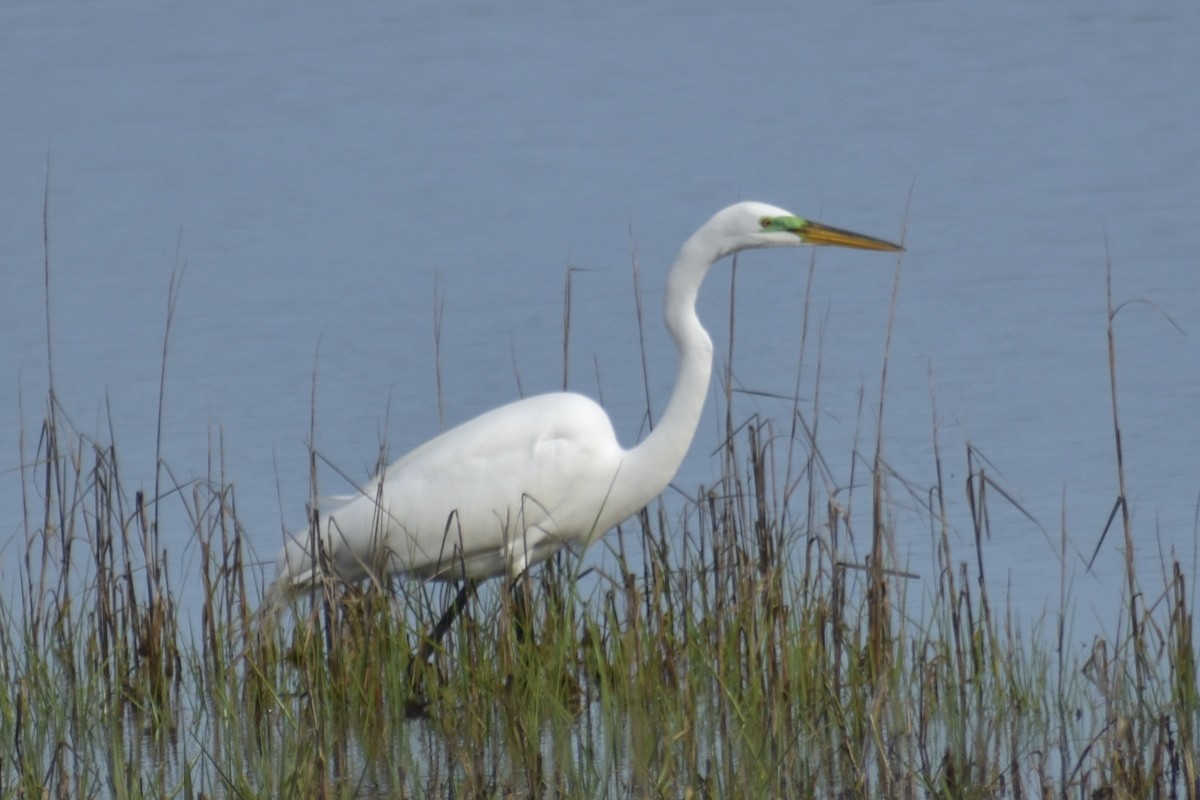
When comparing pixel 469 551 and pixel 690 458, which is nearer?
pixel 469 551

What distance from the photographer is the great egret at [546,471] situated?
4.88 m

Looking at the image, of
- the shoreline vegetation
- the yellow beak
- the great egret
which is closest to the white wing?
the great egret

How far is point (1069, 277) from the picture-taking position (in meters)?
8.54

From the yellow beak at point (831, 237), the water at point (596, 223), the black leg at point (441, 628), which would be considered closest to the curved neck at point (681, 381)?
the yellow beak at point (831, 237)

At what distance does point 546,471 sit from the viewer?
4.97 m

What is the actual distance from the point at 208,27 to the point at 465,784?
12.2 metres

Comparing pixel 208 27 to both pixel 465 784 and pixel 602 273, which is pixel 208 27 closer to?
pixel 602 273

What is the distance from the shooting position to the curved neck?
488 cm

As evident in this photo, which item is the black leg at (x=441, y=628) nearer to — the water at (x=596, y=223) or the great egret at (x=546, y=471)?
the great egret at (x=546, y=471)

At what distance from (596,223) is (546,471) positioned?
15.8 feet

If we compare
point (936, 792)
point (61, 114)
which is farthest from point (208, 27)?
point (936, 792)

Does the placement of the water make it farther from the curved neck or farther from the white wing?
the curved neck

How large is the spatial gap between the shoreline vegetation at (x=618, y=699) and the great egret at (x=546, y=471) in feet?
0.92

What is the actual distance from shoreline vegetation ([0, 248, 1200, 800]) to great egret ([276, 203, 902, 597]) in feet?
0.92
